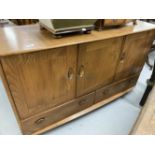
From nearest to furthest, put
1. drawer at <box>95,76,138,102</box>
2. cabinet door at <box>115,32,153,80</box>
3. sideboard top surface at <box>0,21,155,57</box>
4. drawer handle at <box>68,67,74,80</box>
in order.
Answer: sideboard top surface at <box>0,21,155,57</box> < drawer handle at <box>68,67,74,80</box> < cabinet door at <box>115,32,153,80</box> < drawer at <box>95,76,138,102</box>

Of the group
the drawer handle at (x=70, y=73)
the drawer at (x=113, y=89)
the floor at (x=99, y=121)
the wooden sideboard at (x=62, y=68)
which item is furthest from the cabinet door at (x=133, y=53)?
the drawer handle at (x=70, y=73)

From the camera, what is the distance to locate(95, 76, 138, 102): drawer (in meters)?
1.47

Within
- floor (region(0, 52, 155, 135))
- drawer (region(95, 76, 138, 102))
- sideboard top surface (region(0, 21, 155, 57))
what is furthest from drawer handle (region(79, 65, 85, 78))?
floor (region(0, 52, 155, 135))

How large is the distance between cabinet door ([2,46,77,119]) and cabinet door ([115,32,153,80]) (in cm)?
58

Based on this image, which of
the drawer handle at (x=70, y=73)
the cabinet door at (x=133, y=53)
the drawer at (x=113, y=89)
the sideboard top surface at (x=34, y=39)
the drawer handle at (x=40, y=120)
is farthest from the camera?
the drawer at (x=113, y=89)

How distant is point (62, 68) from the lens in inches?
38.9

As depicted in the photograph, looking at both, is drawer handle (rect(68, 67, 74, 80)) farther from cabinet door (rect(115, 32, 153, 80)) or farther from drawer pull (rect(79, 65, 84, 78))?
cabinet door (rect(115, 32, 153, 80))

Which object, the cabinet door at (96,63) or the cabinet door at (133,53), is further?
the cabinet door at (133,53)

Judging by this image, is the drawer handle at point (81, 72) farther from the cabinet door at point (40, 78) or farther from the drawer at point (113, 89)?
the drawer at point (113, 89)

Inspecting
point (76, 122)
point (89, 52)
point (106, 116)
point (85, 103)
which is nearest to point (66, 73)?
point (89, 52)

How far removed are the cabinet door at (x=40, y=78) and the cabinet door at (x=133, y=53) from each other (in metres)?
0.58

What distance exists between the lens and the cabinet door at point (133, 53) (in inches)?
51.2
